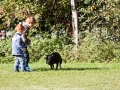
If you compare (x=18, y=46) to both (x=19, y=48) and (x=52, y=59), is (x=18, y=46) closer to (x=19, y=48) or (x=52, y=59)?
(x=19, y=48)

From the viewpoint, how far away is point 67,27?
2570 centimetres

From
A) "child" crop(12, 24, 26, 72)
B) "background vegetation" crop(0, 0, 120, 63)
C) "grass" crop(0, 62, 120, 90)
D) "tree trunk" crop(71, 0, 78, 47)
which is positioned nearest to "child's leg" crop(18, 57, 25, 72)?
"child" crop(12, 24, 26, 72)

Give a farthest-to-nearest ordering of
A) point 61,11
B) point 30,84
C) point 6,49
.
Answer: point 61,11
point 6,49
point 30,84

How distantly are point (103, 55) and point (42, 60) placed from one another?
10.1ft

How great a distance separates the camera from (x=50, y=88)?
10.0m

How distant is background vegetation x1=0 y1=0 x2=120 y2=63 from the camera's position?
21.7 metres

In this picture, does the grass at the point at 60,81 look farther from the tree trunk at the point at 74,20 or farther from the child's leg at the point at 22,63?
the tree trunk at the point at 74,20

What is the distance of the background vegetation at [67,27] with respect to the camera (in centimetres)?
2166

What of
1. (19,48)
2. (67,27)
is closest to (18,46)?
(19,48)

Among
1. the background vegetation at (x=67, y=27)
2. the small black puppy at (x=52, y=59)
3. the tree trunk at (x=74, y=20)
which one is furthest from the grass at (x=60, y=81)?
the tree trunk at (x=74, y=20)

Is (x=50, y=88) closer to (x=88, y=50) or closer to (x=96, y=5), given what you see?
(x=88, y=50)

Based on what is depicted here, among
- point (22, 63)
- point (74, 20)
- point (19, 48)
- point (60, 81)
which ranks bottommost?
point (60, 81)

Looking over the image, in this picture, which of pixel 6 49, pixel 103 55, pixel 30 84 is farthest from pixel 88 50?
pixel 30 84

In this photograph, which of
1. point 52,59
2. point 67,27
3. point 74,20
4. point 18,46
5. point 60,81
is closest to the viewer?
point 60,81
